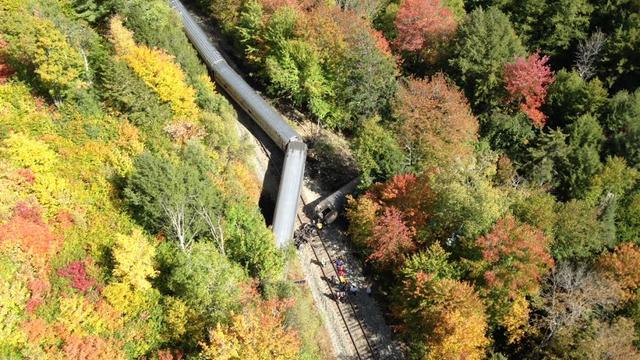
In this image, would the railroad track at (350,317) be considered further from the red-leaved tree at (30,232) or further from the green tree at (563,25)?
the green tree at (563,25)

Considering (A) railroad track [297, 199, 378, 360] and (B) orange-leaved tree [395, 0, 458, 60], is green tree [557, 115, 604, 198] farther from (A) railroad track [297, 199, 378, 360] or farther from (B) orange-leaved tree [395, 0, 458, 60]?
(A) railroad track [297, 199, 378, 360]

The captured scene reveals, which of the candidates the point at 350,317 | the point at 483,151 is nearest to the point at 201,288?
the point at 350,317

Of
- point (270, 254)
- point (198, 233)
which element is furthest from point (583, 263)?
point (198, 233)

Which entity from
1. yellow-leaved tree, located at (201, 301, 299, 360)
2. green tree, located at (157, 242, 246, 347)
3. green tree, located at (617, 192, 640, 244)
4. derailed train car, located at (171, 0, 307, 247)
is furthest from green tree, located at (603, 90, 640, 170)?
green tree, located at (157, 242, 246, 347)

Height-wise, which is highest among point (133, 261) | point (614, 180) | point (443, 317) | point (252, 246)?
point (614, 180)

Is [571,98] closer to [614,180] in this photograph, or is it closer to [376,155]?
[614,180]

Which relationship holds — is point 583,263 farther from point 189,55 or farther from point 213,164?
point 189,55
